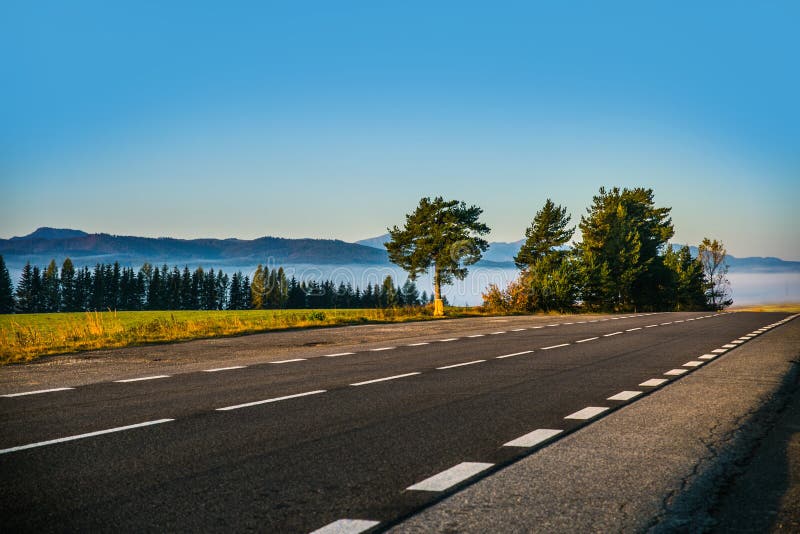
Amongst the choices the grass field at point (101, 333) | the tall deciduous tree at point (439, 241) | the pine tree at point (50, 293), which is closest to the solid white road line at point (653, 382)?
the grass field at point (101, 333)

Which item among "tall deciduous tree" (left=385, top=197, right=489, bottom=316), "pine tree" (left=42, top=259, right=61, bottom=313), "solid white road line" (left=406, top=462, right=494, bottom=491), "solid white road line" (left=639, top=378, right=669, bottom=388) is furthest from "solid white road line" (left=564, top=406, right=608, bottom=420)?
"pine tree" (left=42, top=259, right=61, bottom=313)

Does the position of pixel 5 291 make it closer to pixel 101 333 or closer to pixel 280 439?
pixel 101 333

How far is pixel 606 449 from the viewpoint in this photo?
5.61 metres

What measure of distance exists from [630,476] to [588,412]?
2652 mm

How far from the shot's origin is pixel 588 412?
738 centimetres

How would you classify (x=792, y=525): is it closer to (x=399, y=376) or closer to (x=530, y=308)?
(x=399, y=376)

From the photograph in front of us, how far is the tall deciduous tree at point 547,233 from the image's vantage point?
79.9 meters

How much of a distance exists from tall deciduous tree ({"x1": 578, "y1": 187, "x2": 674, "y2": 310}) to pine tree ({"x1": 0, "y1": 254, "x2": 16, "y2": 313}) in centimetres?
9730

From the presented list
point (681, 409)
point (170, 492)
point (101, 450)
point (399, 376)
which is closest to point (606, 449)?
point (681, 409)

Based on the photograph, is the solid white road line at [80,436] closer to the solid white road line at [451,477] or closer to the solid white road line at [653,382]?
the solid white road line at [451,477]

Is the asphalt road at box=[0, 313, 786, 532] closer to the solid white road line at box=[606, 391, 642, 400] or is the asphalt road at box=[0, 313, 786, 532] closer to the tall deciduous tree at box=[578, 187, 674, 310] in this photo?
the solid white road line at box=[606, 391, 642, 400]

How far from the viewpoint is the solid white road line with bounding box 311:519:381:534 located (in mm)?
3546

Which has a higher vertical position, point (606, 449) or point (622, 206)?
point (622, 206)

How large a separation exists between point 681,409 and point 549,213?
74051 millimetres
